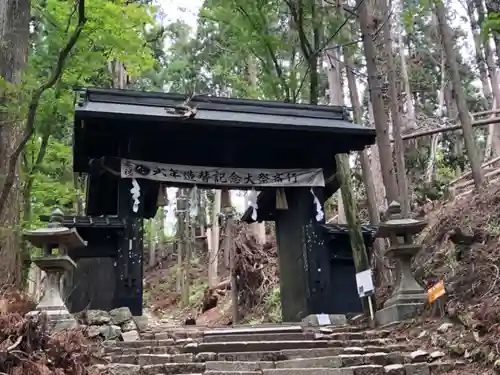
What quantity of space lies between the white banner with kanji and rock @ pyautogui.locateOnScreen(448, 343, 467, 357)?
4503 millimetres

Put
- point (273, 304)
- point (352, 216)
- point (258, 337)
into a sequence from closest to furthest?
point (258, 337) → point (352, 216) → point (273, 304)

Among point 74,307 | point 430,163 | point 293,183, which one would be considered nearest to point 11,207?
point 74,307

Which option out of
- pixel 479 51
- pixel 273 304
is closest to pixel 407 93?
pixel 479 51

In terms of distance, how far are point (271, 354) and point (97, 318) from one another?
117 inches

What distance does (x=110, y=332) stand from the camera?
25.8 feet

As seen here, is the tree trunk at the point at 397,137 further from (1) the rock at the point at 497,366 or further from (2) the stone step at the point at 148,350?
(2) the stone step at the point at 148,350

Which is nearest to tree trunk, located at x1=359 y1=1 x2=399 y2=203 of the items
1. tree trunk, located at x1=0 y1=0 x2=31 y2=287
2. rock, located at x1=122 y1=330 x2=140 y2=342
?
rock, located at x1=122 y1=330 x2=140 y2=342

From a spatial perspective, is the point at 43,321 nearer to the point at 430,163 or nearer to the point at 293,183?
the point at 293,183

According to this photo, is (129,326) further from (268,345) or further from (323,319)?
(323,319)

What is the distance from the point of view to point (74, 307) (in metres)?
9.99

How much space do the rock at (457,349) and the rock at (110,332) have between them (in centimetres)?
452

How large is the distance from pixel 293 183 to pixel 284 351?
4.20 meters

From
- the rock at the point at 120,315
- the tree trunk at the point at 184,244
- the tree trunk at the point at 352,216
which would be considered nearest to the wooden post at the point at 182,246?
the tree trunk at the point at 184,244

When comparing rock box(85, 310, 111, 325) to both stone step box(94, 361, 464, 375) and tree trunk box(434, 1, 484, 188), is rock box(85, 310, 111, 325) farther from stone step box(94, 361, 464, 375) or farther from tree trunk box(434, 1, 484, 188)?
tree trunk box(434, 1, 484, 188)
